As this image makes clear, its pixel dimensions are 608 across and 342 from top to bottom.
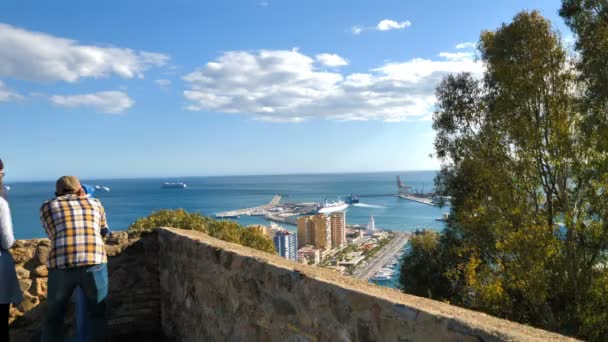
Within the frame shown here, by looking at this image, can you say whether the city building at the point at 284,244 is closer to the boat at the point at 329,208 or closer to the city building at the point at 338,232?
the city building at the point at 338,232

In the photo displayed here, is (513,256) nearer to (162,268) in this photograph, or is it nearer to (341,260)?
(162,268)

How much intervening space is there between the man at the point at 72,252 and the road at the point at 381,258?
36240mm

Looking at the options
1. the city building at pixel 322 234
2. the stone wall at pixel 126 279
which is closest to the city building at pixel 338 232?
the city building at pixel 322 234

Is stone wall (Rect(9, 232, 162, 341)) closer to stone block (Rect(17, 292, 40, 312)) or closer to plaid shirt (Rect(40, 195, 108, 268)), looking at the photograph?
stone block (Rect(17, 292, 40, 312))

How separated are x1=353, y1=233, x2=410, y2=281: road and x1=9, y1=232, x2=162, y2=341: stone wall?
34787mm

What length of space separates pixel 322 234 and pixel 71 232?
58044 millimetres

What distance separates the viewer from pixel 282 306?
2613 mm

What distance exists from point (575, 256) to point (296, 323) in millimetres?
9388

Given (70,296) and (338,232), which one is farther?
(338,232)

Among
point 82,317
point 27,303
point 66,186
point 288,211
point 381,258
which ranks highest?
point 66,186

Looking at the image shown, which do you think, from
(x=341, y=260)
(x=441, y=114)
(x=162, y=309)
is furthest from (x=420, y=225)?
(x=162, y=309)

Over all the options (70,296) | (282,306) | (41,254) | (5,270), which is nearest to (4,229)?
(5,270)

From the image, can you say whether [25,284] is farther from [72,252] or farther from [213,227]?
[213,227]

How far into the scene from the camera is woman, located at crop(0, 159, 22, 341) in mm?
3246
